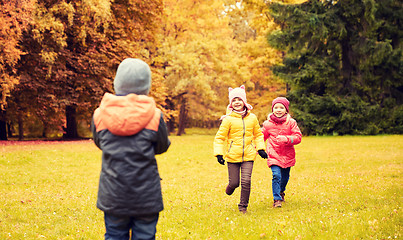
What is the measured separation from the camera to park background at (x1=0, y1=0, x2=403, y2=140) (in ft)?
70.8

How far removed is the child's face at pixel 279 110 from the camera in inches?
296

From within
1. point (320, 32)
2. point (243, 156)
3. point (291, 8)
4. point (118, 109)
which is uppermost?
point (291, 8)

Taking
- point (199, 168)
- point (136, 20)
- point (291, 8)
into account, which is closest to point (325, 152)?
point (199, 168)

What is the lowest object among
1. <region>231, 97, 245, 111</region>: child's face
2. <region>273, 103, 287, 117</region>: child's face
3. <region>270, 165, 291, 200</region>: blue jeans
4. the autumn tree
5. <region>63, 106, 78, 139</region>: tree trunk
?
<region>63, 106, 78, 139</region>: tree trunk

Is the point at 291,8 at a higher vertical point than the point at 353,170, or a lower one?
higher

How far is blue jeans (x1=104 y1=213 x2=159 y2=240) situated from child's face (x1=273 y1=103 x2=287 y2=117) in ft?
14.5

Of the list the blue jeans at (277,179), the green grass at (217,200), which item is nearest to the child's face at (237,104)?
the blue jeans at (277,179)

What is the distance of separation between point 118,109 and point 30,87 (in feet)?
66.8

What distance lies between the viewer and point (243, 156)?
6883 millimetres

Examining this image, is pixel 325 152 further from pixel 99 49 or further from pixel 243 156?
pixel 99 49

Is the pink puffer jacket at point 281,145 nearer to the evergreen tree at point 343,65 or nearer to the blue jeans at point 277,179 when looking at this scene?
the blue jeans at point 277,179

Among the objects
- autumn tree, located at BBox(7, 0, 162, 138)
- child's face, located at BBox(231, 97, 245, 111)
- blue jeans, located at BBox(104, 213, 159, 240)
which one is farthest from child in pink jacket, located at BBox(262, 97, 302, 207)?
autumn tree, located at BBox(7, 0, 162, 138)

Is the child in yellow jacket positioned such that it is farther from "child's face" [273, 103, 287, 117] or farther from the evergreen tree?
the evergreen tree

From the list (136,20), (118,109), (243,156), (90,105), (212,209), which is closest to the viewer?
(118,109)
